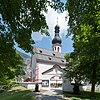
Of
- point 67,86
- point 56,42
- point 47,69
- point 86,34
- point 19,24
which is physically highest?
point 56,42

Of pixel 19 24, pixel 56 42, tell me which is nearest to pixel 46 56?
pixel 56 42

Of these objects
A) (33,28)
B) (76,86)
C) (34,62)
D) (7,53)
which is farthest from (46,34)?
(34,62)

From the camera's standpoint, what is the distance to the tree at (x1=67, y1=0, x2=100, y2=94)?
6.26m

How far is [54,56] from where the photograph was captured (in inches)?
2564

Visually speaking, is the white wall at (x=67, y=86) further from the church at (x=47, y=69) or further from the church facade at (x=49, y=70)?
the church at (x=47, y=69)

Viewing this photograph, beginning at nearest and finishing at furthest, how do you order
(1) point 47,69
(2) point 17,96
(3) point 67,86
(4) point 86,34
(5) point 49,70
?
(4) point 86,34
(2) point 17,96
(3) point 67,86
(5) point 49,70
(1) point 47,69

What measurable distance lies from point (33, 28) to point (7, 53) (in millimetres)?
1086

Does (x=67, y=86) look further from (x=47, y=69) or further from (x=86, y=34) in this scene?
(x=47, y=69)

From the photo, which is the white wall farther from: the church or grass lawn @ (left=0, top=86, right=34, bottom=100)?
grass lawn @ (left=0, top=86, right=34, bottom=100)

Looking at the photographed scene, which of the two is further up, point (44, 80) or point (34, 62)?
point (34, 62)

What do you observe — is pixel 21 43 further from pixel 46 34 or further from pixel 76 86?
pixel 76 86

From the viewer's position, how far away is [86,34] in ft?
63.8

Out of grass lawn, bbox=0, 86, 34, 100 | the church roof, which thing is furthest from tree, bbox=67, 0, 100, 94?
the church roof

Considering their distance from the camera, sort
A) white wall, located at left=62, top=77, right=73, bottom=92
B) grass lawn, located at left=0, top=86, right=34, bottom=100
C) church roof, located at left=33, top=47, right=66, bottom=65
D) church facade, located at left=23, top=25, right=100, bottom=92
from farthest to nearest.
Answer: church roof, located at left=33, top=47, right=66, bottom=65, church facade, located at left=23, top=25, right=100, bottom=92, white wall, located at left=62, top=77, right=73, bottom=92, grass lawn, located at left=0, top=86, right=34, bottom=100
